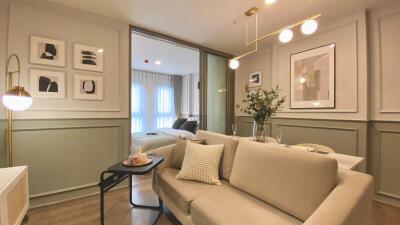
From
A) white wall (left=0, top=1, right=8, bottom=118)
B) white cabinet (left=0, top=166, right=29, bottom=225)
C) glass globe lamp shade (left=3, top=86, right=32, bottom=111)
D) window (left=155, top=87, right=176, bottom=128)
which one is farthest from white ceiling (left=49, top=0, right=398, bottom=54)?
window (left=155, top=87, right=176, bottom=128)

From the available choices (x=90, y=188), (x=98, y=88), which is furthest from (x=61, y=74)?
(x=90, y=188)

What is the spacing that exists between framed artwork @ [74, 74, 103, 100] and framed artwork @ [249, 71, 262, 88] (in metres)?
3.02

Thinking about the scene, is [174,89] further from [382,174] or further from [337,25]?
[382,174]

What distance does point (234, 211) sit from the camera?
4.34 ft

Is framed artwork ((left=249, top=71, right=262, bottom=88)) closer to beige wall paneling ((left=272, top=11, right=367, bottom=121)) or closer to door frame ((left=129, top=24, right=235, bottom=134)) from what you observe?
door frame ((left=129, top=24, right=235, bottom=134))

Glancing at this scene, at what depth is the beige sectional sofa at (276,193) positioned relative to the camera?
1.05 m

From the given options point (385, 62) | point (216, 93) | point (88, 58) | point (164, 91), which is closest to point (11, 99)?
point (88, 58)

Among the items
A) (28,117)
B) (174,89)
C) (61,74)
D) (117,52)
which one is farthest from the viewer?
(174,89)

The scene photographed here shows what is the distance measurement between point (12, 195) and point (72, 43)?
1891 mm

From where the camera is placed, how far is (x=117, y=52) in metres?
2.80

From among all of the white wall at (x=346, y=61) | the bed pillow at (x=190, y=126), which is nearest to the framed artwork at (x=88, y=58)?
the bed pillow at (x=190, y=126)

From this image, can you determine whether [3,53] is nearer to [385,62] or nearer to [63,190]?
[63,190]

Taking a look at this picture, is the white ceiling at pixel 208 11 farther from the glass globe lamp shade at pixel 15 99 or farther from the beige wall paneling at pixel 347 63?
the glass globe lamp shade at pixel 15 99

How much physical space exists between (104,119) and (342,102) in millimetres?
3436
